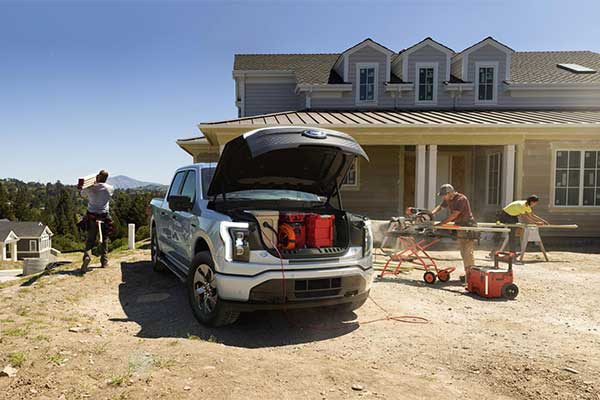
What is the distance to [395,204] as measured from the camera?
1377cm

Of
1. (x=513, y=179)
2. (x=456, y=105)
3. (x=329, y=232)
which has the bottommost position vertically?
(x=329, y=232)

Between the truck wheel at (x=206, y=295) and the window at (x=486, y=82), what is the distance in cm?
1446

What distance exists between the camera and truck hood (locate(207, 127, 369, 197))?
4.14 metres

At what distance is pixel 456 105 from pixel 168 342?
14.7m

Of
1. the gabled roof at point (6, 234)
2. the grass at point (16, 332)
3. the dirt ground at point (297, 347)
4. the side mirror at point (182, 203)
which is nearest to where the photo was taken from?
the dirt ground at point (297, 347)

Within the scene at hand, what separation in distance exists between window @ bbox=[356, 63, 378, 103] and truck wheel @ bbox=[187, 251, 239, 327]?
40.7ft

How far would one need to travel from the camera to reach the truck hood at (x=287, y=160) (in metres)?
4.14

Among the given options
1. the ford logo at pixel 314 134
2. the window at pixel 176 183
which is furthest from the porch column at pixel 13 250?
the ford logo at pixel 314 134

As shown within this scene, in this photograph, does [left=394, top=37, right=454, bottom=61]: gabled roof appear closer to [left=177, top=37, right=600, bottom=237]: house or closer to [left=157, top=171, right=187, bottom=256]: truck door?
[left=177, top=37, right=600, bottom=237]: house

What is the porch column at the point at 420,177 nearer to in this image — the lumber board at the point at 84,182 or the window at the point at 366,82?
the window at the point at 366,82

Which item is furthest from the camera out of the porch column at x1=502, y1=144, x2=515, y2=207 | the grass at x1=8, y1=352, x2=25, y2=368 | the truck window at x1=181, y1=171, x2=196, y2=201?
the porch column at x1=502, y1=144, x2=515, y2=207

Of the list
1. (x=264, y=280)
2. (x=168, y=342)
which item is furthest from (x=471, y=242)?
(x=168, y=342)

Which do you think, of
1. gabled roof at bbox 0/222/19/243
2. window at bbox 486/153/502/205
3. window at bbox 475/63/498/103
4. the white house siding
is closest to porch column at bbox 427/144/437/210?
window at bbox 486/153/502/205

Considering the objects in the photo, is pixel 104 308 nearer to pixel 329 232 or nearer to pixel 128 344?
pixel 128 344
